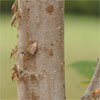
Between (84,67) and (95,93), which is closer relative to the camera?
(95,93)

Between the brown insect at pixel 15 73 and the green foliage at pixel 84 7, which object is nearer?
the brown insect at pixel 15 73

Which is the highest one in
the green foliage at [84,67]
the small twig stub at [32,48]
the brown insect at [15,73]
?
the small twig stub at [32,48]

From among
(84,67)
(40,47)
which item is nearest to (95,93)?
(40,47)

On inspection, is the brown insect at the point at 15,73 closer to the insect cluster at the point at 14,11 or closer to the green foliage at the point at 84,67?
the insect cluster at the point at 14,11

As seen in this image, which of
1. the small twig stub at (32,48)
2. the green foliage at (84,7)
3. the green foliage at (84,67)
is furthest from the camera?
the green foliage at (84,7)

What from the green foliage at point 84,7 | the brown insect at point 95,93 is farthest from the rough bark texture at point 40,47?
the green foliage at point 84,7

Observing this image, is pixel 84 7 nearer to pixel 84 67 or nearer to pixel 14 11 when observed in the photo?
pixel 84 67

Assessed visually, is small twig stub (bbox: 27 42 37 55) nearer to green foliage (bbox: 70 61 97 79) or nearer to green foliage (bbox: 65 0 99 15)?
green foliage (bbox: 70 61 97 79)

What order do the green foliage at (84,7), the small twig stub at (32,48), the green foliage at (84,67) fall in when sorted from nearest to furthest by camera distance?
the small twig stub at (32,48) → the green foliage at (84,67) → the green foliage at (84,7)
